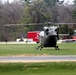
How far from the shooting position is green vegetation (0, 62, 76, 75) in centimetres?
1691

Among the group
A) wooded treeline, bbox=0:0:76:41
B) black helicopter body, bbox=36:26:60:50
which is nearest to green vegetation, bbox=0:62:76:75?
black helicopter body, bbox=36:26:60:50

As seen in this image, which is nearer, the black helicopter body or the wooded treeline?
the black helicopter body

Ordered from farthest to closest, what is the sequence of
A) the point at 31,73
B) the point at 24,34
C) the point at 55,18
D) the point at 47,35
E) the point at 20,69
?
the point at 55,18
the point at 24,34
the point at 47,35
the point at 20,69
the point at 31,73

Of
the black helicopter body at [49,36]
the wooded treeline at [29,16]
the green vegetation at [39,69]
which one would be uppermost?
the green vegetation at [39,69]

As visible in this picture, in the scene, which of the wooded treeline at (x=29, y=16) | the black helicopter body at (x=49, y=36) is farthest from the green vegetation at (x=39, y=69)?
the wooded treeline at (x=29, y=16)

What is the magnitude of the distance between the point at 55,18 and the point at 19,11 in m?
15.3

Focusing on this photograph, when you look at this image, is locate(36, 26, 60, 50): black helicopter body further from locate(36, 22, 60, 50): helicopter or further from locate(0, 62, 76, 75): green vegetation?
locate(0, 62, 76, 75): green vegetation

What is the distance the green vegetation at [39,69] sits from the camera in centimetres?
1691

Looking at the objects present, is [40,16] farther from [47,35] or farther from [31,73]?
[31,73]

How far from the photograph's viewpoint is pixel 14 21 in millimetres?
129250

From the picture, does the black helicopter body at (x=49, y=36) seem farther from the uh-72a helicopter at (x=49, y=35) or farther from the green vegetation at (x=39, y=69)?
the green vegetation at (x=39, y=69)

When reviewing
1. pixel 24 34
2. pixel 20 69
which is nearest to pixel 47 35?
pixel 20 69

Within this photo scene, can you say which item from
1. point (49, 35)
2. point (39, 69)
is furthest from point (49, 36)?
point (39, 69)

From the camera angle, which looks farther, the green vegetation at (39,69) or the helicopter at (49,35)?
the helicopter at (49,35)
